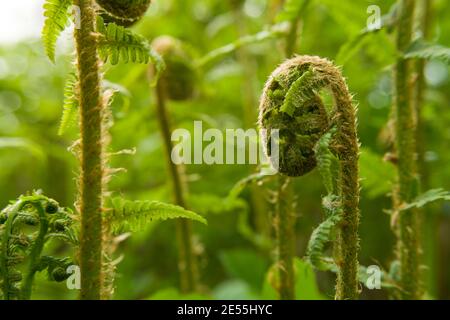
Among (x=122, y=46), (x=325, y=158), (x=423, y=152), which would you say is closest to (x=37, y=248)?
(x=122, y=46)

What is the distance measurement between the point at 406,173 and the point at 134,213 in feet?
2.12

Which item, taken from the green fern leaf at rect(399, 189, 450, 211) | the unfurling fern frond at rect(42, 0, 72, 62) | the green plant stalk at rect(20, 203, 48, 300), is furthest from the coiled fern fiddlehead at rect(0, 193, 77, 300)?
the green fern leaf at rect(399, 189, 450, 211)

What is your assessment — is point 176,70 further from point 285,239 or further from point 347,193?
point 347,193

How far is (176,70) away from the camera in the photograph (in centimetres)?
198

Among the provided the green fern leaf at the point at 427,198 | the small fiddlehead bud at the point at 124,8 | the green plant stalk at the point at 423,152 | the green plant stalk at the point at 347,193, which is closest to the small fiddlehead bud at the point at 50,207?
the small fiddlehead bud at the point at 124,8

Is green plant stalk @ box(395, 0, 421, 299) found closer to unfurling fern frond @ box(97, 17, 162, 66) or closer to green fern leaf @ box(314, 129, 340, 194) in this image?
green fern leaf @ box(314, 129, 340, 194)

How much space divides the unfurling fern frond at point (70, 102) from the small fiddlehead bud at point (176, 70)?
830mm

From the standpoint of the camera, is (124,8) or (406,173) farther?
(406,173)

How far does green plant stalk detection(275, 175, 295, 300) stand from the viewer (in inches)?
54.9

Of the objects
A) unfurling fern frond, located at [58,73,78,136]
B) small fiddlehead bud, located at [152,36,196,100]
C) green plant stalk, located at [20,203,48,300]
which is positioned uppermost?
small fiddlehead bud, located at [152,36,196,100]

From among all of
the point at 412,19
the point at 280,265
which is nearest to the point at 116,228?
the point at 280,265

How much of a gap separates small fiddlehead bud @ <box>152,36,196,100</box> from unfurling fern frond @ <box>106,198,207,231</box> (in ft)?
2.87
